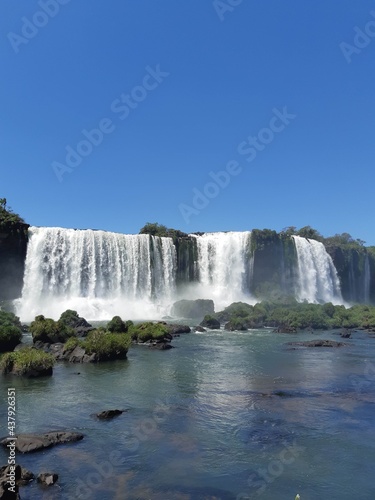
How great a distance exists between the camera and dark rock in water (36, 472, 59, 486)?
10094mm

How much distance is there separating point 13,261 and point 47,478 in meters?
46.0

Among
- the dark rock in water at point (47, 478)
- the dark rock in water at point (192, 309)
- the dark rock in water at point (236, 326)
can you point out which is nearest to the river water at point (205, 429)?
the dark rock in water at point (47, 478)

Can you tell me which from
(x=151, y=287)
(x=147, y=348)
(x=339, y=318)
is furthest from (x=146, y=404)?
(x=151, y=287)

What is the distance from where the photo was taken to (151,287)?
2325 inches

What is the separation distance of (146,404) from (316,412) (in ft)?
19.4

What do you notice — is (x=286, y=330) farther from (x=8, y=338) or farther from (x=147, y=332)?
(x=8, y=338)

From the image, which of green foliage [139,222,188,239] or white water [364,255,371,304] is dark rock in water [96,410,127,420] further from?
white water [364,255,371,304]

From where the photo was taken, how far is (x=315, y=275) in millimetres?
70625

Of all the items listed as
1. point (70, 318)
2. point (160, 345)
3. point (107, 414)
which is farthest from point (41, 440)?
point (70, 318)

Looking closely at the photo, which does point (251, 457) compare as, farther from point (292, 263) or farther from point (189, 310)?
point (292, 263)

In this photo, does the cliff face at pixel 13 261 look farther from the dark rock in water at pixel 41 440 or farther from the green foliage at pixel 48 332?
the dark rock in water at pixel 41 440

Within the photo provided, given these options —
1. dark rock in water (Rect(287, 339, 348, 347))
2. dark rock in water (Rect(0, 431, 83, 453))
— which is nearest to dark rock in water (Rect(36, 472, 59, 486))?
dark rock in water (Rect(0, 431, 83, 453))

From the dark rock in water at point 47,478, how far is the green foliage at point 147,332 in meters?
21.8

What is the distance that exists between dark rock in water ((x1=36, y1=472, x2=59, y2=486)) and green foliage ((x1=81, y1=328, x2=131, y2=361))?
1490 cm
